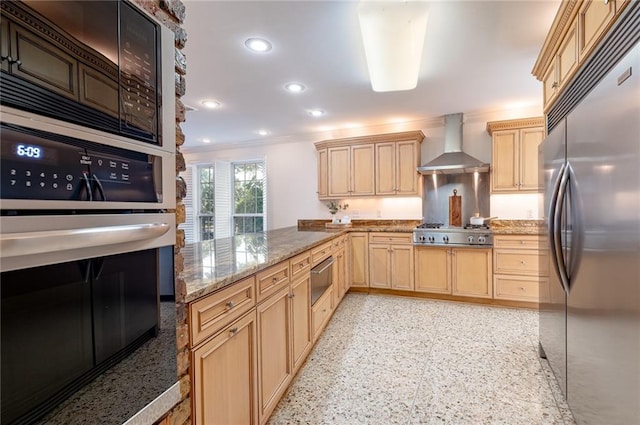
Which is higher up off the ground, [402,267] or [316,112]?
[316,112]

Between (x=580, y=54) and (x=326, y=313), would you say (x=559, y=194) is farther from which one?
(x=326, y=313)

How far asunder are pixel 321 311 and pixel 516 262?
8.09 feet

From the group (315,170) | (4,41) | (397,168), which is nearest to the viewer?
(4,41)

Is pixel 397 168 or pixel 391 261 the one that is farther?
pixel 397 168

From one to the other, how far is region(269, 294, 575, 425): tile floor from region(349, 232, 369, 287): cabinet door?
884mm

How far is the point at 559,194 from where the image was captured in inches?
67.7

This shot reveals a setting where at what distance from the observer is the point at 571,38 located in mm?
1767

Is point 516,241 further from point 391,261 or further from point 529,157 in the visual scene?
point 391,261

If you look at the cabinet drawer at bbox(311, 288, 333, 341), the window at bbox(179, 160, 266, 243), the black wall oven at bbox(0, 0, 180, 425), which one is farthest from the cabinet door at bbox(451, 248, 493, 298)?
the black wall oven at bbox(0, 0, 180, 425)

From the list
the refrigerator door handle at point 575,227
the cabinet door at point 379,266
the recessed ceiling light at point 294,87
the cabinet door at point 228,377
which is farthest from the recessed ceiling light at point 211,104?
the refrigerator door handle at point 575,227

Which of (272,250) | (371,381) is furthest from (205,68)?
(371,381)

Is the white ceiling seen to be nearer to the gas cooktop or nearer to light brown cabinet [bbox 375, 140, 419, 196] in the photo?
light brown cabinet [bbox 375, 140, 419, 196]

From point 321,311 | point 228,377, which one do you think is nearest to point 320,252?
point 321,311

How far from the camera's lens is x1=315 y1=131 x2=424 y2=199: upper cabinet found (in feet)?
14.0
